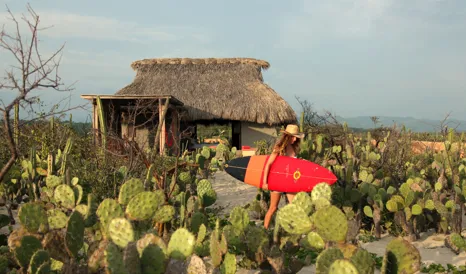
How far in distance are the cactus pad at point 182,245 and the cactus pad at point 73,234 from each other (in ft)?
2.08

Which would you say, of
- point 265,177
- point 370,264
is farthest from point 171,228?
point 370,264

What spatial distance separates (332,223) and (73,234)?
1720mm

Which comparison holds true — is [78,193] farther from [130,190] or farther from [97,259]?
[97,259]

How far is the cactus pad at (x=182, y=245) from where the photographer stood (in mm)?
2572

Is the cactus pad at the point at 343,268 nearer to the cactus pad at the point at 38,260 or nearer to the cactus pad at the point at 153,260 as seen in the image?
the cactus pad at the point at 153,260

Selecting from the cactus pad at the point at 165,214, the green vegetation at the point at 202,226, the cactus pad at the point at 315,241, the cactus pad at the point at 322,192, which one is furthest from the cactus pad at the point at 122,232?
the cactus pad at the point at 322,192

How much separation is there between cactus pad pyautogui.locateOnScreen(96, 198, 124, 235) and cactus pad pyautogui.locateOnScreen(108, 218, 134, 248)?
495 millimetres

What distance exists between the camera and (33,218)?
3.03 metres

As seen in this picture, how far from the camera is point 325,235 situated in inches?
113

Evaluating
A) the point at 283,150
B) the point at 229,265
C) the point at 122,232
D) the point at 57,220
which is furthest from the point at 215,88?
the point at 122,232

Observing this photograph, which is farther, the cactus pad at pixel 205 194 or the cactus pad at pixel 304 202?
the cactus pad at pixel 205 194

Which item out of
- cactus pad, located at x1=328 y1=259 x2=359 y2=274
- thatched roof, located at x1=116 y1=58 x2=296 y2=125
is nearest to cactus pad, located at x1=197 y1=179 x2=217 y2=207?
cactus pad, located at x1=328 y1=259 x2=359 y2=274

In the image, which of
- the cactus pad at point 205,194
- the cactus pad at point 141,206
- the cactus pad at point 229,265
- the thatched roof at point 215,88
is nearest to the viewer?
the cactus pad at point 229,265

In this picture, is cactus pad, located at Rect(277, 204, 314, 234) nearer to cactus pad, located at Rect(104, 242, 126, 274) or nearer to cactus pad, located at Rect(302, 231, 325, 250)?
cactus pad, located at Rect(302, 231, 325, 250)
